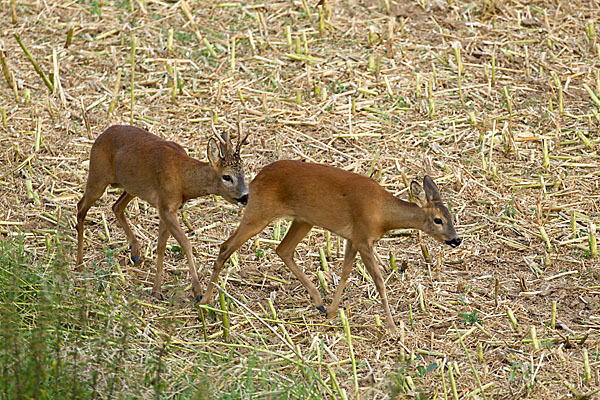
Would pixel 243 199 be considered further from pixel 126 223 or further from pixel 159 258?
pixel 126 223

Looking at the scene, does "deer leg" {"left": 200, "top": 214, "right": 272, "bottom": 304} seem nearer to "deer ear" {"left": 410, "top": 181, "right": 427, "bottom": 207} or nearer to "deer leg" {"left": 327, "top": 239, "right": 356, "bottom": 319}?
"deer leg" {"left": 327, "top": 239, "right": 356, "bottom": 319}

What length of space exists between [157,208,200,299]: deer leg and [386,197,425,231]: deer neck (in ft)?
5.53

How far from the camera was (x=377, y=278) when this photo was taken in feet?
25.0

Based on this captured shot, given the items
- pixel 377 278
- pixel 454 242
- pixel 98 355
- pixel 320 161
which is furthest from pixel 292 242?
pixel 98 355

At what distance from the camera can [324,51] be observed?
11930 mm

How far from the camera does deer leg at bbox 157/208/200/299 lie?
7949mm

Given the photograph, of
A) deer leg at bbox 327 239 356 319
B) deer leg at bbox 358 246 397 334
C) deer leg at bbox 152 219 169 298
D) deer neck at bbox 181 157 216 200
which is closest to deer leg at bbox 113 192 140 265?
deer leg at bbox 152 219 169 298

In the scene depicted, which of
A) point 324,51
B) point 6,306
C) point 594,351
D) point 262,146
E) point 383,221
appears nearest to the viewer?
point 6,306

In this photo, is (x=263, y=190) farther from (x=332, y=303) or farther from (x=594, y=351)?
(x=594, y=351)

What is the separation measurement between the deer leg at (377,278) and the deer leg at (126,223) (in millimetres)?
2157

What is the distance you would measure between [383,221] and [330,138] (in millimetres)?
2696

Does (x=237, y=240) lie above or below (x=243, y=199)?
below

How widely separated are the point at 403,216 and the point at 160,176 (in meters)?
2.12

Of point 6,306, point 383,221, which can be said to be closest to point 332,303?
point 383,221
